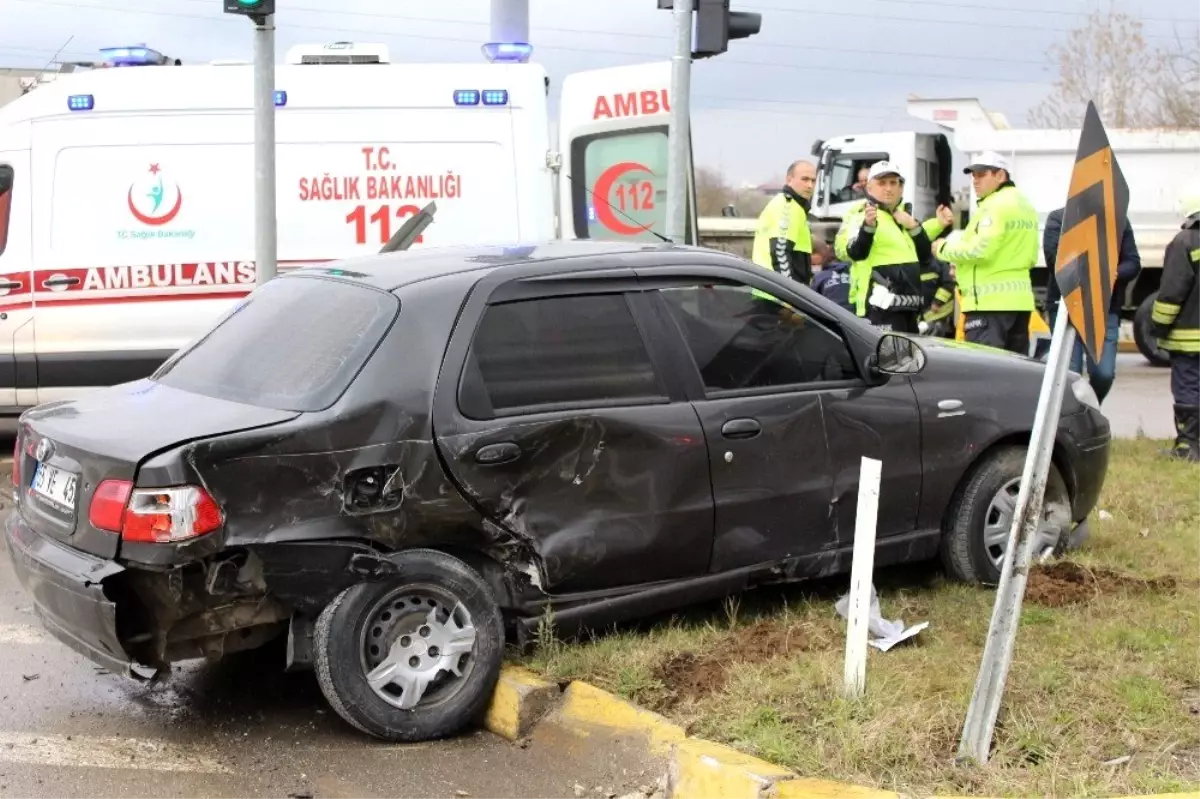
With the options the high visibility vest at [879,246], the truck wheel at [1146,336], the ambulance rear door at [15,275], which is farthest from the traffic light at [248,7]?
the truck wheel at [1146,336]

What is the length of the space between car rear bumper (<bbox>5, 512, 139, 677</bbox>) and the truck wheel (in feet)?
47.3

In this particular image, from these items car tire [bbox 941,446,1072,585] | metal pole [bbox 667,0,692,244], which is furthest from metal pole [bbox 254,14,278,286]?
car tire [bbox 941,446,1072,585]

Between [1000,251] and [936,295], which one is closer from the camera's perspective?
[1000,251]

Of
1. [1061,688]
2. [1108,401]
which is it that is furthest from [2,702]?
[1108,401]

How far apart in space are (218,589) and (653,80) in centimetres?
728

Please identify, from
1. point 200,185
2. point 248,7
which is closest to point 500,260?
point 248,7

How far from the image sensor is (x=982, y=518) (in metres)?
5.63

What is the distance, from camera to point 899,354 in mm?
5395

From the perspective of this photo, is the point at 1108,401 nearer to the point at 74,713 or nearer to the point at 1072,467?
the point at 1072,467

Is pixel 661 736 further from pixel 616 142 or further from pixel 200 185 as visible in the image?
pixel 616 142

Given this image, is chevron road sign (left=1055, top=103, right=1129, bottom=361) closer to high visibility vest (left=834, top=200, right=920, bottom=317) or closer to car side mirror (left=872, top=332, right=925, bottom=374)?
car side mirror (left=872, top=332, right=925, bottom=374)

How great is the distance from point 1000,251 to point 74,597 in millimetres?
6283

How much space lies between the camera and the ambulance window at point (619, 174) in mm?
10586

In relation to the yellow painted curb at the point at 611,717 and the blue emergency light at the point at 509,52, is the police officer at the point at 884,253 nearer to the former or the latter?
the blue emergency light at the point at 509,52
